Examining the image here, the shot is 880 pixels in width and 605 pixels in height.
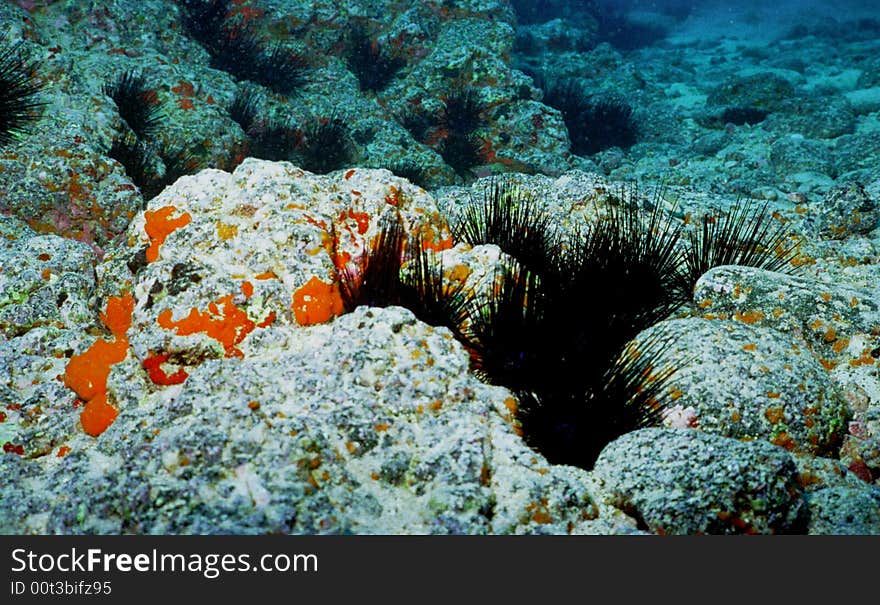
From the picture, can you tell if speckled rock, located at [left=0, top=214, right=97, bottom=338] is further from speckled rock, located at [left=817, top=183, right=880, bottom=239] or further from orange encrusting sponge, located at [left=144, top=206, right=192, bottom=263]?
speckled rock, located at [left=817, top=183, right=880, bottom=239]

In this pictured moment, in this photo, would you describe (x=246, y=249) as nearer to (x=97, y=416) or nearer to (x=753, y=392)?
(x=97, y=416)

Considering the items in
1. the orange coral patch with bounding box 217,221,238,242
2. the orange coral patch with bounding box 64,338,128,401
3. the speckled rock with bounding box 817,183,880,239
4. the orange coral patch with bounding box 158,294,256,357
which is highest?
the speckled rock with bounding box 817,183,880,239

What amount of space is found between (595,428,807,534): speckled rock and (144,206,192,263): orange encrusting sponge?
252cm

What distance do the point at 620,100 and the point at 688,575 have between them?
46.0 feet

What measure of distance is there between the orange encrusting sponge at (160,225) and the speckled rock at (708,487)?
8.27 ft

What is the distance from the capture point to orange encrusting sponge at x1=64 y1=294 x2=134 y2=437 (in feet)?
8.20

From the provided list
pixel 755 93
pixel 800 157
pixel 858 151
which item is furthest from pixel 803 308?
pixel 755 93

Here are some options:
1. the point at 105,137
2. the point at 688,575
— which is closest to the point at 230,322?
the point at 688,575

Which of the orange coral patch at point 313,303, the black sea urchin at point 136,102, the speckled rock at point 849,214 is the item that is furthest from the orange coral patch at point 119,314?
the speckled rock at point 849,214

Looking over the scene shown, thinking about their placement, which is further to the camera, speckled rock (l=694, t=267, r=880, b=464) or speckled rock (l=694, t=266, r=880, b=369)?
speckled rock (l=694, t=266, r=880, b=369)

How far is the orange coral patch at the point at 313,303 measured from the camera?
271 centimetres

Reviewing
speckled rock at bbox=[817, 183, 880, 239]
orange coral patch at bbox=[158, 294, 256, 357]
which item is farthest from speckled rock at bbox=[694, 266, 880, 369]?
orange coral patch at bbox=[158, 294, 256, 357]

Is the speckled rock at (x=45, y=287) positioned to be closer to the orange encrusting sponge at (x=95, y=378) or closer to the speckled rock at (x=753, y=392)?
the orange encrusting sponge at (x=95, y=378)

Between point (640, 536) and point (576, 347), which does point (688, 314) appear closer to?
point (576, 347)
